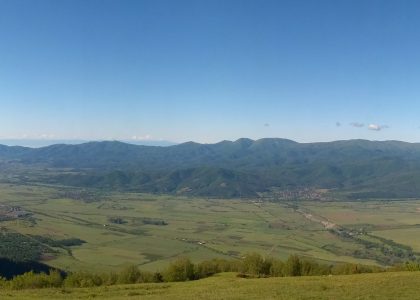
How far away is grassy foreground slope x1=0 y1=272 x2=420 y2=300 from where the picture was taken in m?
38.7

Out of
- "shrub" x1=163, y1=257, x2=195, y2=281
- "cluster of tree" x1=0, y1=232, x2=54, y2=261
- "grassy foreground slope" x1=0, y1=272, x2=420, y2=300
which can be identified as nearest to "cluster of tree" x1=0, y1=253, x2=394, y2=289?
"shrub" x1=163, y1=257, x2=195, y2=281

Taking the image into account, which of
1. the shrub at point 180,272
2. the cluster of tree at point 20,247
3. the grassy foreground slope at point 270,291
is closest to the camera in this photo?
the grassy foreground slope at point 270,291

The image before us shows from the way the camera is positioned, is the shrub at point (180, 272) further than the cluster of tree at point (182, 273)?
Yes

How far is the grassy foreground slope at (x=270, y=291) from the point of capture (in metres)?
38.7

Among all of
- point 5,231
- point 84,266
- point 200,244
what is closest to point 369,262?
point 200,244

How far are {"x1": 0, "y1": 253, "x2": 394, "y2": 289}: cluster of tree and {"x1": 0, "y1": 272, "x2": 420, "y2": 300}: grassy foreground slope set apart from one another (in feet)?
43.2

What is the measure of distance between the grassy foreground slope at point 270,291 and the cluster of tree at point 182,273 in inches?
519

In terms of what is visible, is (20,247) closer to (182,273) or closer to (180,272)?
(180,272)

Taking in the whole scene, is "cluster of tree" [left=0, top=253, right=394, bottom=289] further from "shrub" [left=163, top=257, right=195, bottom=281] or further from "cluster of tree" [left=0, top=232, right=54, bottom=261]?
"cluster of tree" [left=0, top=232, right=54, bottom=261]

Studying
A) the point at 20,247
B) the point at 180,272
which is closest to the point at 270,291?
the point at 180,272

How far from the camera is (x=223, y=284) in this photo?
47125 mm

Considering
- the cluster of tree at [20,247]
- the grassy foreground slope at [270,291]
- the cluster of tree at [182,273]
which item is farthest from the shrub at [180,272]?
the cluster of tree at [20,247]

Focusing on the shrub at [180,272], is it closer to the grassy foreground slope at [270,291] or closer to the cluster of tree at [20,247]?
the grassy foreground slope at [270,291]

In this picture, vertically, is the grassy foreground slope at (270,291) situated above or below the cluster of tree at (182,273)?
above
